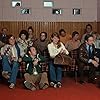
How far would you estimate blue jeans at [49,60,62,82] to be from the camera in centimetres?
561

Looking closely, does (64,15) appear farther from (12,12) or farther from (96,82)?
(96,82)

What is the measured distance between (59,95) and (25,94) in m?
0.62

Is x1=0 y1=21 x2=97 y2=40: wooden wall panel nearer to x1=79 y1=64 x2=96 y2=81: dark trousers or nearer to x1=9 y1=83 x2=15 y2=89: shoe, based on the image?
x1=79 y1=64 x2=96 y2=81: dark trousers

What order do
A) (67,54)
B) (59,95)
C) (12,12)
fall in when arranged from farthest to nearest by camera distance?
(12,12), (67,54), (59,95)

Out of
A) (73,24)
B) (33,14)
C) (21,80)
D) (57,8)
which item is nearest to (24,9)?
(33,14)

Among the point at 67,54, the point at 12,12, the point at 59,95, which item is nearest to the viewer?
the point at 59,95

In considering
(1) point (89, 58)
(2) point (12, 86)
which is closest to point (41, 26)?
(1) point (89, 58)

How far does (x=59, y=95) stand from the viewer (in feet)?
16.0

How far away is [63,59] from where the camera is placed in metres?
5.63

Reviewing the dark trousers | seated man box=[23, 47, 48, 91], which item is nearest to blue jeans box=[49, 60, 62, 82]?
seated man box=[23, 47, 48, 91]

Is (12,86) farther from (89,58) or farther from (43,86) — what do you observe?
(89,58)

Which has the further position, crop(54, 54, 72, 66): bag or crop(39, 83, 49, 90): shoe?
crop(54, 54, 72, 66): bag

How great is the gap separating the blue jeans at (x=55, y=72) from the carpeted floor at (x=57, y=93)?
0.22 metres

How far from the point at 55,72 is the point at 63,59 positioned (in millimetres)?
325
